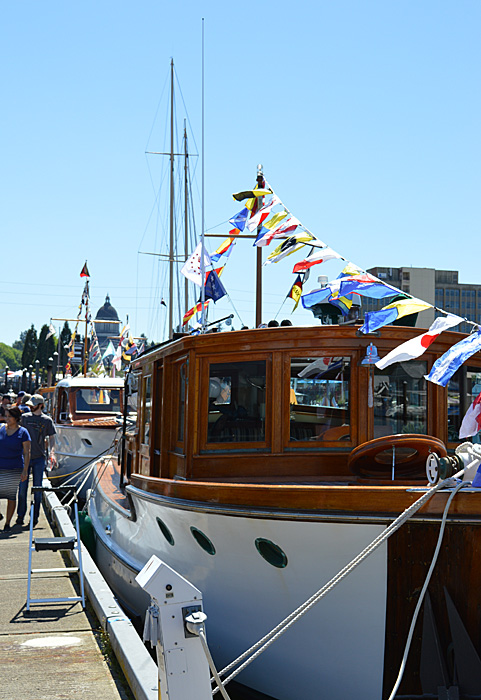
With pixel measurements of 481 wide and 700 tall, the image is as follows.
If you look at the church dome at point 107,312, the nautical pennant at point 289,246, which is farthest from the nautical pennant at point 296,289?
the church dome at point 107,312

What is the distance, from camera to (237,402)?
665 cm

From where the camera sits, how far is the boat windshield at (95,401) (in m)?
18.8

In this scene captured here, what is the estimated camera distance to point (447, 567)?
4.96 m

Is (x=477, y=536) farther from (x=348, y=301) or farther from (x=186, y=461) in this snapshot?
(x=348, y=301)

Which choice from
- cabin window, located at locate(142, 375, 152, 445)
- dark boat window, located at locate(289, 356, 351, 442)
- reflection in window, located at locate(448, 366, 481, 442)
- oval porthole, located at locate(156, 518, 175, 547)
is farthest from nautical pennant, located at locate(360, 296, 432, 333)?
cabin window, located at locate(142, 375, 152, 445)

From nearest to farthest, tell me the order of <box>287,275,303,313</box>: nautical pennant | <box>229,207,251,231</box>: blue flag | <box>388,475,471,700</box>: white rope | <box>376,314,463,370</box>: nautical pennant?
1. <box>388,475,471,700</box>: white rope
2. <box>376,314,463,370</box>: nautical pennant
3. <box>287,275,303,313</box>: nautical pennant
4. <box>229,207,251,231</box>: blue flag

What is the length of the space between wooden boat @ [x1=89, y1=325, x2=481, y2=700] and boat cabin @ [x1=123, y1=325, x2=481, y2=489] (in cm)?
1

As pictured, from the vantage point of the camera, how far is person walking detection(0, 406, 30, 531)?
33.9ft

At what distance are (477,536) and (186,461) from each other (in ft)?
8.71

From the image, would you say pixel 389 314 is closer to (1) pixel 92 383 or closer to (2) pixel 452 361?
(2) pixel 452 361

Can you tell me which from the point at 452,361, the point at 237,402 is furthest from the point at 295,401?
the point at 452,361

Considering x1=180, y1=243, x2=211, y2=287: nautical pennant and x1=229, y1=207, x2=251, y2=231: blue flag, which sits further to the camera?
x1=180, y1=243, x2=211, y2=287: nautical pennant

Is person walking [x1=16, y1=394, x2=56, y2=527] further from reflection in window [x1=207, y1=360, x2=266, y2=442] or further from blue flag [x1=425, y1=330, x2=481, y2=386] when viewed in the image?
blue flag [x1=425, y1=330, x2=481, y2=386]

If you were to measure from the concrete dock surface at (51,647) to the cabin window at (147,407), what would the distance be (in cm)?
161
